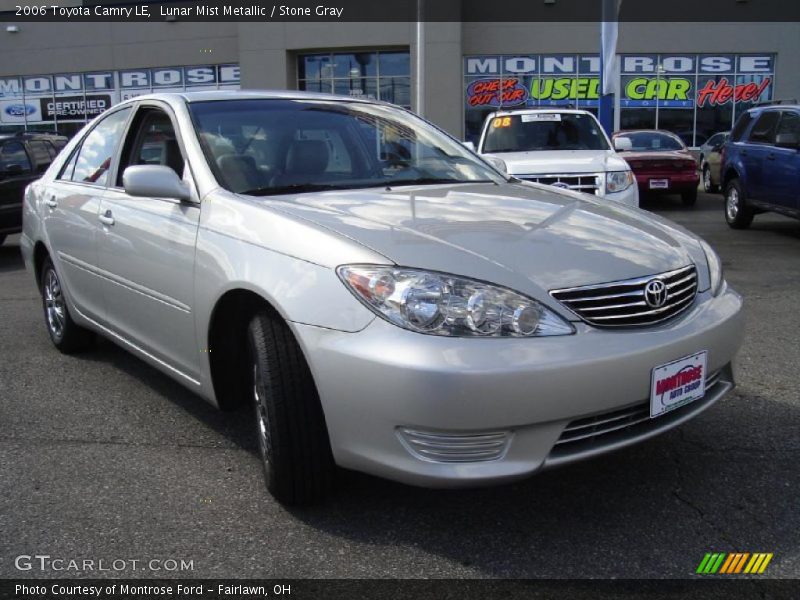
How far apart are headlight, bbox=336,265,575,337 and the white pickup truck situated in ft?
18.7

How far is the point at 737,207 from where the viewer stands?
1108 centimetres

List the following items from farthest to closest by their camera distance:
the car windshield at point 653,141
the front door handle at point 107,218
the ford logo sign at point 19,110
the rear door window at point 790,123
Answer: the ford logo sign at point 19,110 < the car windshield at point 653,141 < the rear door window at point 790,123 < the front door handle at point 107,218

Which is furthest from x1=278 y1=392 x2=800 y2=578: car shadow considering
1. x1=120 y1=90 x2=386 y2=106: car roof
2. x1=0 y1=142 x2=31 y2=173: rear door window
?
x1=0 y1=142 x2=31 y2=173: rear door window

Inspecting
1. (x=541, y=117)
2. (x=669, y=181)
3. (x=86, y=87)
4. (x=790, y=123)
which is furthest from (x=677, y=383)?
(x=86, y=87)

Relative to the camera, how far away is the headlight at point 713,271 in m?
3.25

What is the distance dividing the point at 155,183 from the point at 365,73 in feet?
81.1

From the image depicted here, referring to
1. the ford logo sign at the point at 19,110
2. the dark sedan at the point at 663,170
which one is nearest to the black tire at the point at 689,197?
the dark sedan at the point at 663,170

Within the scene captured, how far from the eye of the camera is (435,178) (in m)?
3.97

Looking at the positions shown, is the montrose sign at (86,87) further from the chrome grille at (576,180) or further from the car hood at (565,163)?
the chrome grille at (576,180)

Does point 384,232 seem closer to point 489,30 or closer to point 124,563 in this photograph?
point 124,563

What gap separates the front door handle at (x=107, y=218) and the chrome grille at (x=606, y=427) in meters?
2.60

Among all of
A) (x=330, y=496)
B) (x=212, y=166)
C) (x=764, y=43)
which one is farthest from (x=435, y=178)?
(x=764, y=43)

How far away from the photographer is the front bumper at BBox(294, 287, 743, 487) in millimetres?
2469

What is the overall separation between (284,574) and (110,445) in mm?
1514
